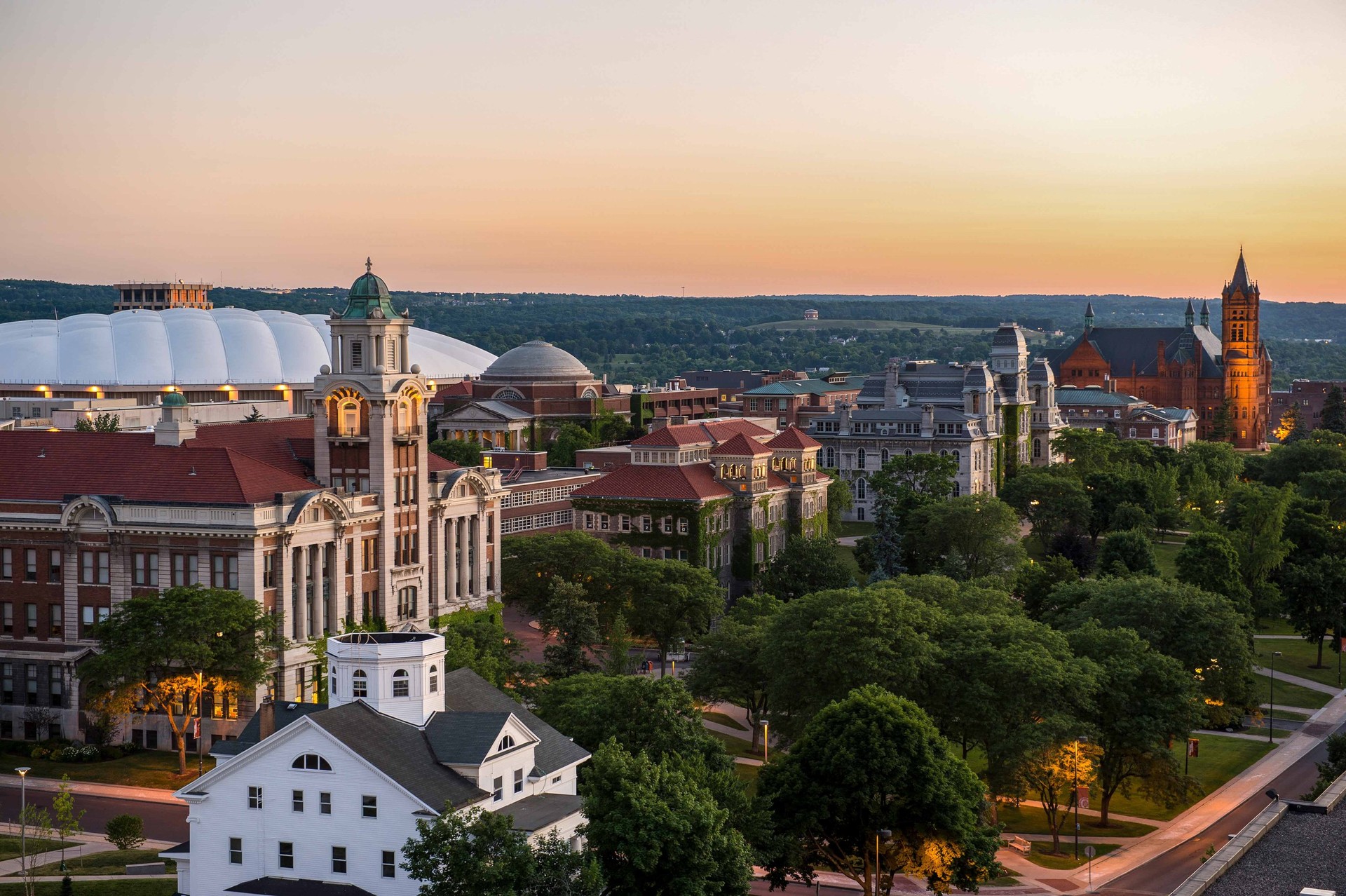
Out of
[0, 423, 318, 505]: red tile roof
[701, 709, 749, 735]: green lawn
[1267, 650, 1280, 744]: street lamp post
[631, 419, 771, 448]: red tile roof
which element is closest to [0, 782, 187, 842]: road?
[0, 423, 318, 505]: red tile roof

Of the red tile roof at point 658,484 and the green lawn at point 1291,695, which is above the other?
the red tile roof at point 658,484

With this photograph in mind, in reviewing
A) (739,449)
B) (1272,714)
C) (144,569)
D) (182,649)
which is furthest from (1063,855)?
(739,449)

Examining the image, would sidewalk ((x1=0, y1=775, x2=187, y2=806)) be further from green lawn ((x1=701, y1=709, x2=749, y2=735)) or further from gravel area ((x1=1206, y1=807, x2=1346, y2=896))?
gravel area ((x1=1206, y1=807, x2=1346, y2=896))

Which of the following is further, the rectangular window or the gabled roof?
the rectangular window

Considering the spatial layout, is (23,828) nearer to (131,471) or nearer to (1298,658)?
(131,471)

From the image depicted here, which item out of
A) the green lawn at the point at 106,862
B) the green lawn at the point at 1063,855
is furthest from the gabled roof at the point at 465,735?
the green lawn at the point at 1063,855

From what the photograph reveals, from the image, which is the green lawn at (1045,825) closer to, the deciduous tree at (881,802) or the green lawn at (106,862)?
the deciduous tree at (881,802)
